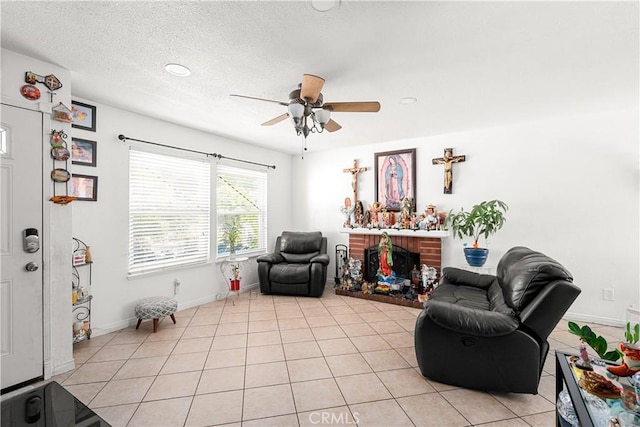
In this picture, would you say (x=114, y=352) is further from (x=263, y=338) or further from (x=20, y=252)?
(x=263, y=338)

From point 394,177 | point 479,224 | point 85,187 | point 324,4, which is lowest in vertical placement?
point 479,224

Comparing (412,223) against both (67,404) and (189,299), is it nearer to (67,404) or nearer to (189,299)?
(189,299)

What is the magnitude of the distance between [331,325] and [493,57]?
9.77 ft

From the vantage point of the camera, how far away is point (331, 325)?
10.7 ft

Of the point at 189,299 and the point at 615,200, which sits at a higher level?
the point at 615,200

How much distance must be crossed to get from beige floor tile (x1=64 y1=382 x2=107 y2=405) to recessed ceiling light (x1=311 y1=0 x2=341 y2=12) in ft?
9.62

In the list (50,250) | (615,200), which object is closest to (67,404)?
(50,250)

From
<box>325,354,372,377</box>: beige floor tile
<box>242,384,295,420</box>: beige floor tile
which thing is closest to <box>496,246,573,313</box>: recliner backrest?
<box>325,354,372,377</box>: beige floor tile

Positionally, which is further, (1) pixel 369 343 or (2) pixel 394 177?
(2) pixel 394 177

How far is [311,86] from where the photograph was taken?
1.98m

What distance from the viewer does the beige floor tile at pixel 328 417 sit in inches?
68.0

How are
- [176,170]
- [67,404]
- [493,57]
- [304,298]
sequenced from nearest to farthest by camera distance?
[67,404], [493,57], [176,170], [304,298]

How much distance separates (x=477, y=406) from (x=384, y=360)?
Result: 0.76 m

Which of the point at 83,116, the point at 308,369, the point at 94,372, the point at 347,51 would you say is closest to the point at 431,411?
the point at 308,369
